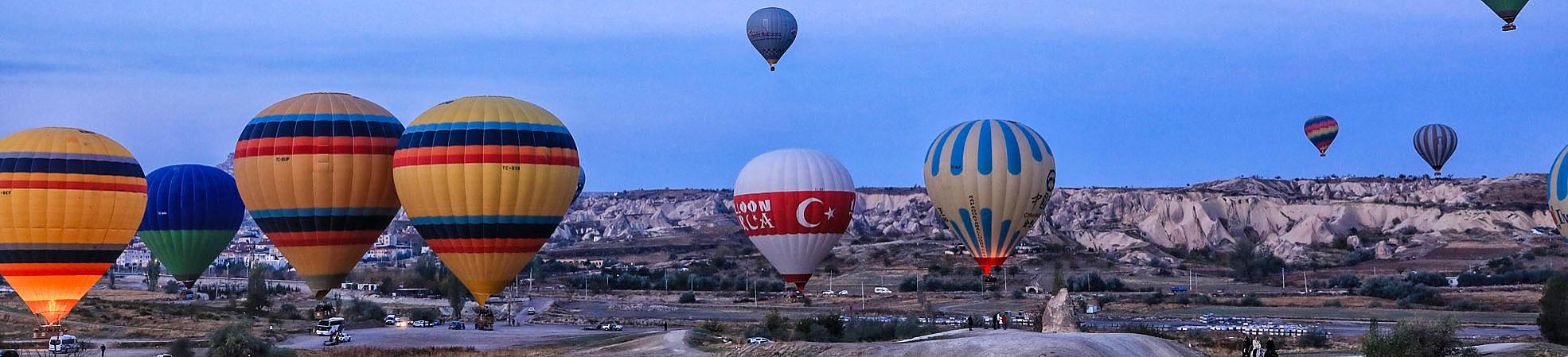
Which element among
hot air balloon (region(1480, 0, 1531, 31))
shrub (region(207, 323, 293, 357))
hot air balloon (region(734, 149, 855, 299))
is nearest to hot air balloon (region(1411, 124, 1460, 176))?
hot air balloon (region(1480, 0, 1531, 31))

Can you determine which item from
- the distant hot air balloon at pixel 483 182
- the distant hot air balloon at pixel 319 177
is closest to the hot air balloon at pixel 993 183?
the distant hot air balloon at pixel 483 182

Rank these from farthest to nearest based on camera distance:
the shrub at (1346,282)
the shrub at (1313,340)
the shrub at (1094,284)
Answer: the shrub at (1094,284), the shrub at (1346,282), the shrub at (1313,340)

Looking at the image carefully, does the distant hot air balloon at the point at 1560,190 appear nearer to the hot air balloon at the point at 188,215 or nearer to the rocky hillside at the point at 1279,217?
the hot air balloon at the point at 188,215

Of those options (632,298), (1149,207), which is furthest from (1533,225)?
(632,298)

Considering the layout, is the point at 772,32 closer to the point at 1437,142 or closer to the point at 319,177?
the point at 319,177

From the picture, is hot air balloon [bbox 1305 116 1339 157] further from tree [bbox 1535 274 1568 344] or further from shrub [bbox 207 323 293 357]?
shrub [bbox 207 323 293 357]

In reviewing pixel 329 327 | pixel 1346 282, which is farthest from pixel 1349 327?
pixel 329 327

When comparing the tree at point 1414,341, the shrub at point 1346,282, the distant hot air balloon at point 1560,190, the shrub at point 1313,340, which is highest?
the distant hot air balloon at point 1560,190

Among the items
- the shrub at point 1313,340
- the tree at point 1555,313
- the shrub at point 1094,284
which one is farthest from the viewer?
the shrub at point 1094,284
